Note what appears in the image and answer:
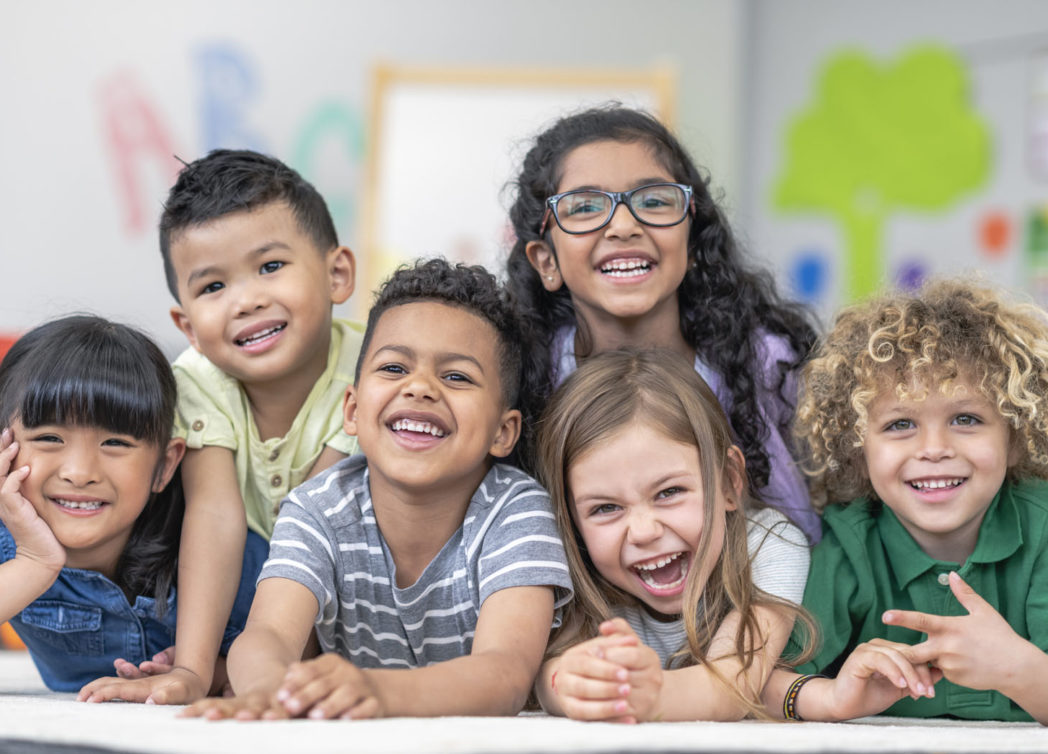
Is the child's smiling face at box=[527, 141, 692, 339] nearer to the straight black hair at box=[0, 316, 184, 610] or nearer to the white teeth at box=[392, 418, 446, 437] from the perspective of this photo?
the white teeth at box=[392, 418, 446, 437]

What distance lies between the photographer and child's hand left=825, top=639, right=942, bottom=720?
3.95 feet

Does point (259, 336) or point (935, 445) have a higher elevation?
point (259, 336)

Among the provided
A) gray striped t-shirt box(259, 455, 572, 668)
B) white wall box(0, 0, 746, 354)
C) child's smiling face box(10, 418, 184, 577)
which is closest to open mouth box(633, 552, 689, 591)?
gray striped t-shirt box(259, 455, 572, 668)

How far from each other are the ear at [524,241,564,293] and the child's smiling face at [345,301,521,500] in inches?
13.5

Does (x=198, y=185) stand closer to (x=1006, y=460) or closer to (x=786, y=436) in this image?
(x=786, y=436)

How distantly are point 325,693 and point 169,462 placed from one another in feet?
2.07

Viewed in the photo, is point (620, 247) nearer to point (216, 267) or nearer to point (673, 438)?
point (673, 438)

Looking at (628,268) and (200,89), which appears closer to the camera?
(628,268)

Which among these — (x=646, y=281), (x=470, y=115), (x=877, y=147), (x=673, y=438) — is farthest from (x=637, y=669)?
(x=877, y=147)

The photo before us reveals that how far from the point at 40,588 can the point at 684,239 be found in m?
1.06

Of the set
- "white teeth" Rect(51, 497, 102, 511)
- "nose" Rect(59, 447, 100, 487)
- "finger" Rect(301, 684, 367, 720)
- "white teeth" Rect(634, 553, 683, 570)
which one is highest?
"nose" Rect(59, 447, 100, 487)

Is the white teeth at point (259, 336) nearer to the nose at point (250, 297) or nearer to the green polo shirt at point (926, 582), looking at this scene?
the nose at point (250, 297)

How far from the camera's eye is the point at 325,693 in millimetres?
1021

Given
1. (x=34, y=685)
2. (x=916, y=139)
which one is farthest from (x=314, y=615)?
(x=916, y=139)
